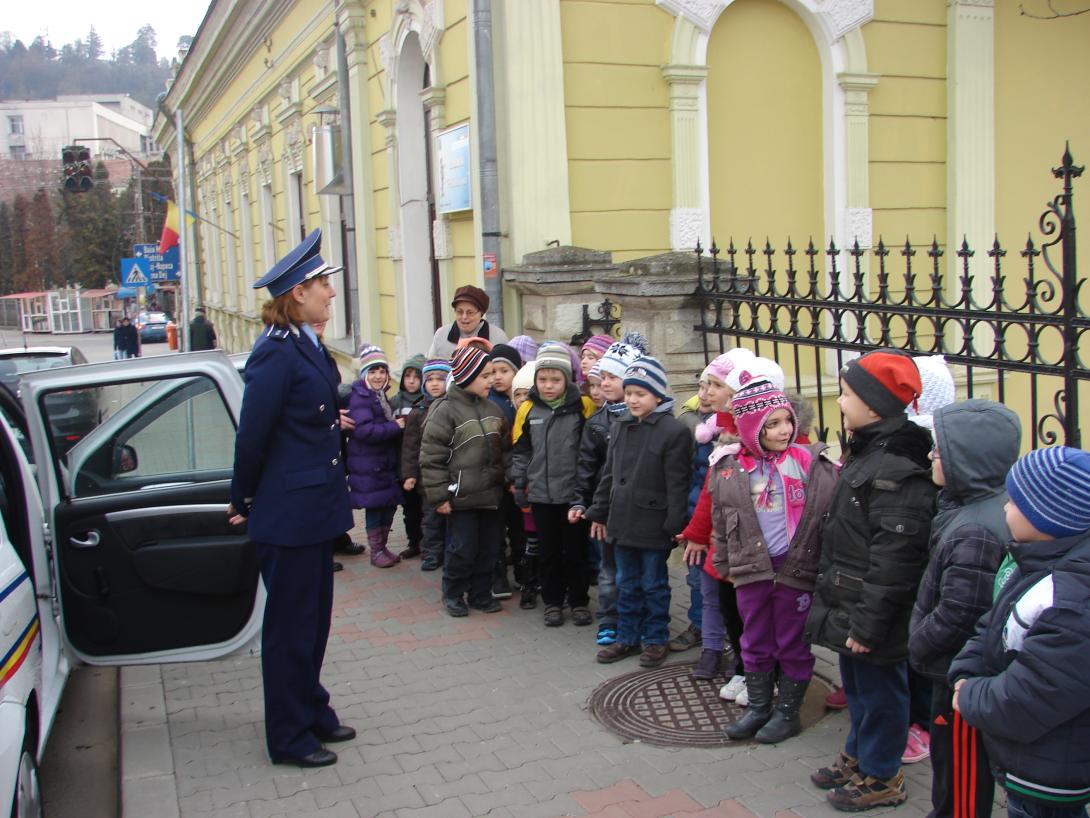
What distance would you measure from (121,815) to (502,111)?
20.4ft

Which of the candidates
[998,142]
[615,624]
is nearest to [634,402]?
[615,624]

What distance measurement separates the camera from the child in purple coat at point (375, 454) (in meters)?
7.58

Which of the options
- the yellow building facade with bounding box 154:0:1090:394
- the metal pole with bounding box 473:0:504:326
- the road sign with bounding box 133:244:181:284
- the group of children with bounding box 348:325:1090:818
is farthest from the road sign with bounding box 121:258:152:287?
the group of children with bounding box 348:325:1090:818

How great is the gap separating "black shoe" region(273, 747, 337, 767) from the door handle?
3.71ft

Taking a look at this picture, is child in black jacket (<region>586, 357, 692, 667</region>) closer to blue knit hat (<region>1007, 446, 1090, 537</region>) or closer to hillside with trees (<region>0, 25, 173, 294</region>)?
blue knit hat (<region>1007, 446, 1090, 537</region>)

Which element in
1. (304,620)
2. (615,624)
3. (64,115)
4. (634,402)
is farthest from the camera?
(64,115)

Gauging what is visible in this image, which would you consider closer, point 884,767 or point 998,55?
point 884,767

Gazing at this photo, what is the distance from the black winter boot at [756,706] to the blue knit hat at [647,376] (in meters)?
1.40

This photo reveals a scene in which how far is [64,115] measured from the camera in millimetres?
119500

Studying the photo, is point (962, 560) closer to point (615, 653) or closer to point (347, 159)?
point (615, 653)

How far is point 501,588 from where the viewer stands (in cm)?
682

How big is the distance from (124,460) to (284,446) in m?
0.88

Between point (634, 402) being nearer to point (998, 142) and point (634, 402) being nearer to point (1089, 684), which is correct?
point (1089, 684)

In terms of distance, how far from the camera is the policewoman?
4.38 m
